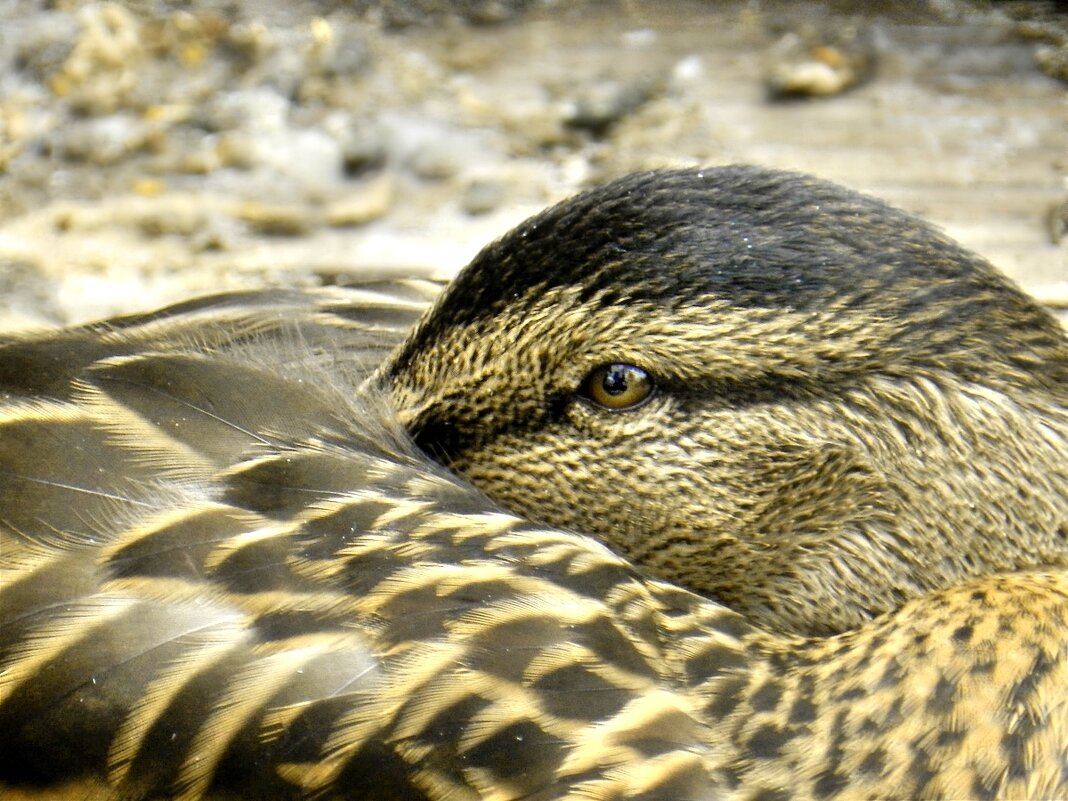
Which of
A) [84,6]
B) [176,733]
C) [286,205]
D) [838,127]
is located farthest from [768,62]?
[176,733]

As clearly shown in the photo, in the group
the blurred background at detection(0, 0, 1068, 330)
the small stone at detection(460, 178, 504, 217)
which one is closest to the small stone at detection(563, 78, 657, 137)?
the blurred background at detection(0, 0, 1068, 330)

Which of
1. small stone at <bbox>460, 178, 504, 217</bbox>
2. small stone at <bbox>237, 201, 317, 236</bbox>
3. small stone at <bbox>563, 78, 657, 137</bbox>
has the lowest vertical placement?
small stone at <bbox>237, 201, 317, 236</bbox>

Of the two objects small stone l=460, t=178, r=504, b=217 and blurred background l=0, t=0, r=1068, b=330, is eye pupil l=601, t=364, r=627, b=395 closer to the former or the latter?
blurred background l=0, t=0, r=1068, b=330

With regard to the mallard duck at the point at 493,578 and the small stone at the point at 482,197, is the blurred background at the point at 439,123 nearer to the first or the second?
the small stone at the point at 482,197

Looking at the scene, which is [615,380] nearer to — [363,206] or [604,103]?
[363,206]

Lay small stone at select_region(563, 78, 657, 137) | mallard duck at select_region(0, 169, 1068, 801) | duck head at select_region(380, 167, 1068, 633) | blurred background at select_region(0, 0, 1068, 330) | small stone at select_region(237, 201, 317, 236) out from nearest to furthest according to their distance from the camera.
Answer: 1. mallard duck at select_region(0, 169, 1068, 801)
2. duck head at select_region(380, 167, 1068, 633)
3. blurred background at select_region(0, 0, 1068, 330)
4. small stone at select_region(237, 201, 317, 236)
5. small stone at select_region(563, 78, 657, 137)

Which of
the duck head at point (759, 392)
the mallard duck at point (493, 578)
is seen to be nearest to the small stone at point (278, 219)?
the mallard duck at point (493, 578)
